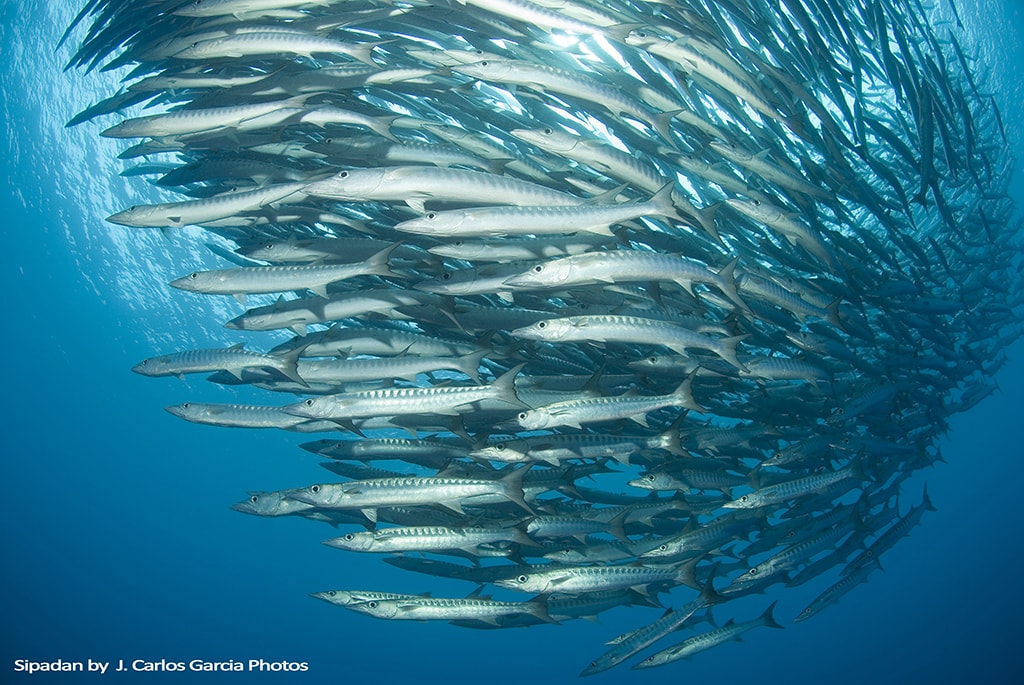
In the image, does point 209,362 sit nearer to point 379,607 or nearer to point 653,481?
point 379,607

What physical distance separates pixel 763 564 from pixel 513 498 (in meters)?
4.05

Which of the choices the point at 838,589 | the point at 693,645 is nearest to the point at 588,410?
the point at 693,645

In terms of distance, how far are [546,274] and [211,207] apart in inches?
107

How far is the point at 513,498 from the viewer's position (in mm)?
5035

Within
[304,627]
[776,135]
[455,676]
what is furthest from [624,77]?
[304,627]

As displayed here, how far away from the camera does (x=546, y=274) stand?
4004 mm

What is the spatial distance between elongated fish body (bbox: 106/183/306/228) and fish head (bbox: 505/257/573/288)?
1.69 meters

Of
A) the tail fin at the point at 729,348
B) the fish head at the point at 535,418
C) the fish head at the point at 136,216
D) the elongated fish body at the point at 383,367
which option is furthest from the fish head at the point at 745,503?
the fish head at the point at 136,216

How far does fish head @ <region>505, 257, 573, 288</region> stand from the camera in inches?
157

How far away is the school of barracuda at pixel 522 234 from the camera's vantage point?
4016 millimetres

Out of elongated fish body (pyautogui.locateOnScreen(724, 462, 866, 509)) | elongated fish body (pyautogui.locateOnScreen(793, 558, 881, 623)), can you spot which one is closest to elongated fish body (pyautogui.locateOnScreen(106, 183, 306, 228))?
elongated fish body (pyautogui.locateOnScreen(724, 462, 866, 509))

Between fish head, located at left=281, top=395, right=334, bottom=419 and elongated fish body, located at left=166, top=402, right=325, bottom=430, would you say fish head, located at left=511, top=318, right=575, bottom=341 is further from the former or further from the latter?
elongated fish body, located at left=166, top=402, right=325, bottom=430

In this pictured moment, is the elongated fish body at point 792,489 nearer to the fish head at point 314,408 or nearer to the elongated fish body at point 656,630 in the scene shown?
the elongated fish body at point 656,630

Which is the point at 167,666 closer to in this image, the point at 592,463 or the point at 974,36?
the point at 592,463
